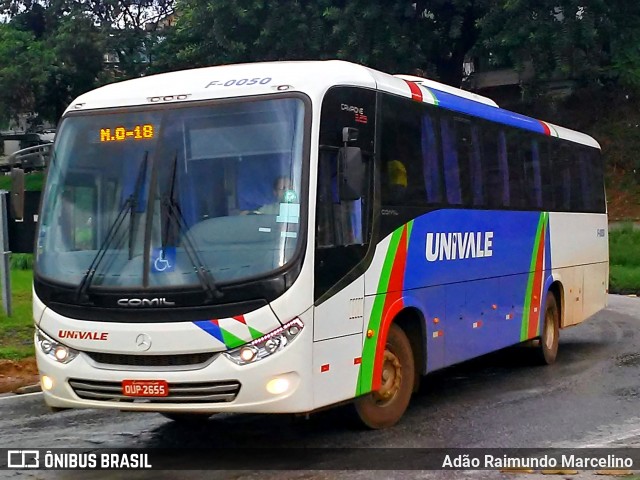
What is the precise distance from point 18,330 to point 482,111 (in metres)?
7.52

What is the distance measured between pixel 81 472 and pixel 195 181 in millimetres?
2349

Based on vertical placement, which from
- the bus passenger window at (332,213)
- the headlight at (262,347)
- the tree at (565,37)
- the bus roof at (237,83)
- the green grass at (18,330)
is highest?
the tree at (565,37)

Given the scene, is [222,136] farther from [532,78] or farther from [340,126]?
[532,78]

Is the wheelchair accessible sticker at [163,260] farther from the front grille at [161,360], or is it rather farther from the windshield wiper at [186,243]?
the front grille at [161,360]

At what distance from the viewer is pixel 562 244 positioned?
13.5m

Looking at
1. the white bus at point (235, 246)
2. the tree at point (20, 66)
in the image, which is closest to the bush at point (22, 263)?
the tree at point (20, 66)

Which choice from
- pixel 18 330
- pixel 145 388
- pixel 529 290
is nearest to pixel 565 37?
pixel 529 290

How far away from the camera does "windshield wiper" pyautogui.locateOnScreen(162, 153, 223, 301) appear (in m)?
7.05

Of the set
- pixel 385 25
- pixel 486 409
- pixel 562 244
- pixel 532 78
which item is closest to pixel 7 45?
pixel 385 25

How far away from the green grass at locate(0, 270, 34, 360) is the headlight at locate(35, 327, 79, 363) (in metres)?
5.10

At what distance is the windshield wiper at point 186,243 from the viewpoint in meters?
7.05

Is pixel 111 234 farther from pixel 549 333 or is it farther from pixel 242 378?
pixel 549 333

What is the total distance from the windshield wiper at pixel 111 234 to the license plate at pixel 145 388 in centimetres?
75

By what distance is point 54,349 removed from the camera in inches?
295
